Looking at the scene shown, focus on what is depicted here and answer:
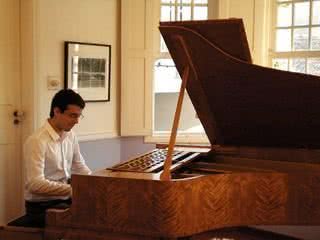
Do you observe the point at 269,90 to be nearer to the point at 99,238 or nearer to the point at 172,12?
the point at 99,238

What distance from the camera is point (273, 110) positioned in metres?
2.62

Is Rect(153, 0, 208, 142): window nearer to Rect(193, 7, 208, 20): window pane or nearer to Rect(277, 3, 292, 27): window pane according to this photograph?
Rect(193, 7, 208, 20): window pane

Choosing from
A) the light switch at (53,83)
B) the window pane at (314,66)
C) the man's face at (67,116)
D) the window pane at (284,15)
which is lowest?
the man's face at (67,116)

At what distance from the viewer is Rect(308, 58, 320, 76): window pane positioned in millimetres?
4887

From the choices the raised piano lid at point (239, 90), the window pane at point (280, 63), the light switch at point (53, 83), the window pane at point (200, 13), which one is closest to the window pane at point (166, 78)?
the window pane at point (200, 13)

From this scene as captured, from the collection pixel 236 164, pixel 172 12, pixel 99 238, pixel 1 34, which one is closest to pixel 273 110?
pixel 236 164

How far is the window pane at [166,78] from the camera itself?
17.5 feet

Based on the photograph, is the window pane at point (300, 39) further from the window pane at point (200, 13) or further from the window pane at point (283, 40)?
the window pane at point (200, 13)

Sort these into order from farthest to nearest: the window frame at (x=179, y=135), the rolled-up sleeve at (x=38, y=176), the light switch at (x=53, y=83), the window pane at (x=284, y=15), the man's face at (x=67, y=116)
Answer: the window frame at (x=179, y=135) → the window pane at (x=284, y=15) → the light switch at (x=53, y=83) → the man's face at (x=67, y=116) → the rolled-up sleeve at (x=38, y=176)

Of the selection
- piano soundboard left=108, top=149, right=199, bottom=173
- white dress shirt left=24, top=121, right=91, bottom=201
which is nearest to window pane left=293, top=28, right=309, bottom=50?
piano soundboard left=108, top=149, right=199, bottom=173

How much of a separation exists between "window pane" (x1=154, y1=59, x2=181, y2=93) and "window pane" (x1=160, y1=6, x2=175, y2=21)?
42 cm

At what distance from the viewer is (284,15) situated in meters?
5.00

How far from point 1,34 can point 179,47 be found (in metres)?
2.31

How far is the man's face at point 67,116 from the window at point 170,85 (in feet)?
7.67
